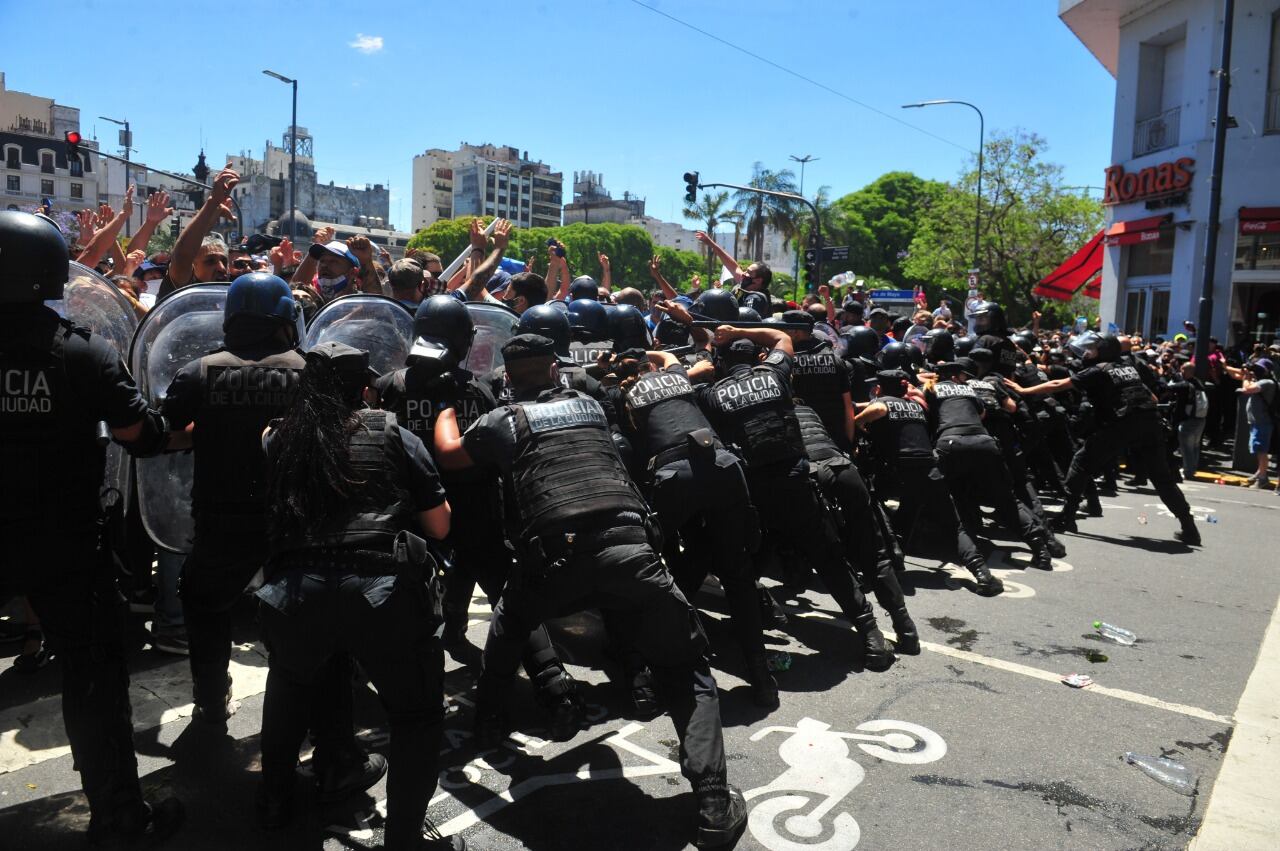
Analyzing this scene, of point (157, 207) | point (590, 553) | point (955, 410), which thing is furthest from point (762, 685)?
point (157, 207)

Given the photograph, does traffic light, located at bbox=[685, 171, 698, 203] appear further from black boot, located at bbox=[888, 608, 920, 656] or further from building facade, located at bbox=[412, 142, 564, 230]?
building facade, located at bbox=[412, 142, 564, 230]

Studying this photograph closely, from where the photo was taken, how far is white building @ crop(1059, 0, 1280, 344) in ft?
60.1

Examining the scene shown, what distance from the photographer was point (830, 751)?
3.99m

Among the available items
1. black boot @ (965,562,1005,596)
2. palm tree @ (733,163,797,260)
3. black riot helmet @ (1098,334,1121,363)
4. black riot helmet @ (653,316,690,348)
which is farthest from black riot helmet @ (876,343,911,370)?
palm tree @ (733,163,797,260)

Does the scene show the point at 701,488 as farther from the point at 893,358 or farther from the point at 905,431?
the point at 893,358

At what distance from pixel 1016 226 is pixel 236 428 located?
31689 millimetres

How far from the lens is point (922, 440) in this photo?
22.1ft

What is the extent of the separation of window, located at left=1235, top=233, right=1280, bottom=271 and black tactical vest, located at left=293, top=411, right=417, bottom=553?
20.5 meters

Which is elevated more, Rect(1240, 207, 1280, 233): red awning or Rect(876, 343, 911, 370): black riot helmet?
Rect(1240, 207, 1280, 233): red awning

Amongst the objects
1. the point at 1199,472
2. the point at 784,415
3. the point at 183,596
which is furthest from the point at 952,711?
the point at 1199,472

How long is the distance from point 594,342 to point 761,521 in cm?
182

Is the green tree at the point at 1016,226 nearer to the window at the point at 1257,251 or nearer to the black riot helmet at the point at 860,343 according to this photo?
the window at the point at 1257,251

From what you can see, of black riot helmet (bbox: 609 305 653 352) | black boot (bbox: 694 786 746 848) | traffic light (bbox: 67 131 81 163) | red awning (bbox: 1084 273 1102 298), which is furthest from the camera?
red awning (bbox: 1084 273 1102 298)

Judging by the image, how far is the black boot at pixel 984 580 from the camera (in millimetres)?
6574
